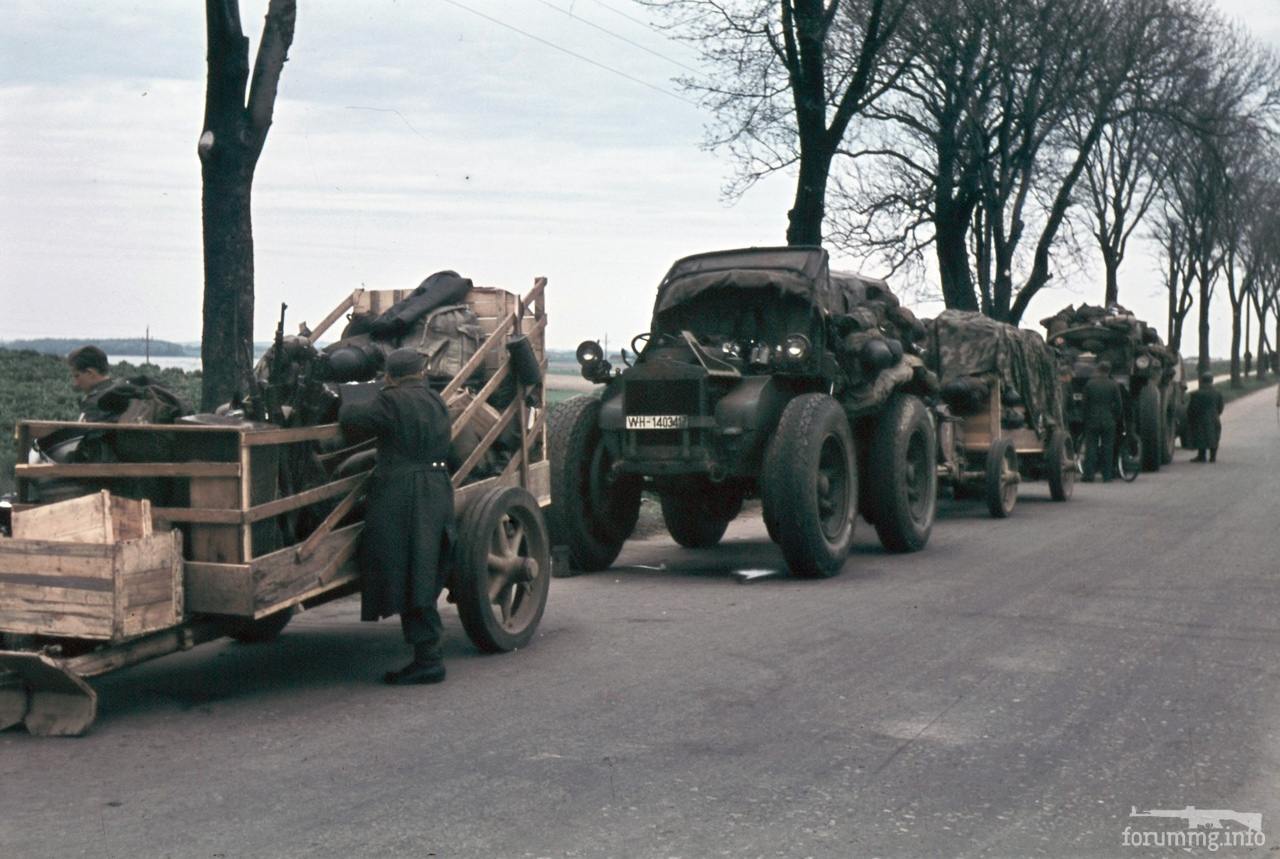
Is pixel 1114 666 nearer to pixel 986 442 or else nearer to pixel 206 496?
pixel 206 496

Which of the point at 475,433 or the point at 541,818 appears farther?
the point at 475,433

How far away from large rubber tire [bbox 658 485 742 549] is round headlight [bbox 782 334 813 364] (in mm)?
1631

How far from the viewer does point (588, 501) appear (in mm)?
12195

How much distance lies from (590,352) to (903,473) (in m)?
2.84

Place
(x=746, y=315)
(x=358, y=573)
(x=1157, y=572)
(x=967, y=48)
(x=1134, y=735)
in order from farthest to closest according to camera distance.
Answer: (x=967, y=48) < (x=746, y=315) < (x=1157, y=572) < (x=358, y=573) < (x=1134, y=735)

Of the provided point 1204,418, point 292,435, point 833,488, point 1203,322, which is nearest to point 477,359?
point 292,435

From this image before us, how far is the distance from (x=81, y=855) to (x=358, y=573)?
9.31ft

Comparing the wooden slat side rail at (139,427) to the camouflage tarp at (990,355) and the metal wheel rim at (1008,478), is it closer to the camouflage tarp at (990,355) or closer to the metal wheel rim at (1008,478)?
the metal wheel rim at (1008,478)

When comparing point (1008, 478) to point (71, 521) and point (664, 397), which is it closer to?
point (664, 397)

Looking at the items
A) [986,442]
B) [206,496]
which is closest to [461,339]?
[206,496]

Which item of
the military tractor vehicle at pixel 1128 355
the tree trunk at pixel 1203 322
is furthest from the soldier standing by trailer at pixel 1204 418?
the tree trunk at pixel 1203 322

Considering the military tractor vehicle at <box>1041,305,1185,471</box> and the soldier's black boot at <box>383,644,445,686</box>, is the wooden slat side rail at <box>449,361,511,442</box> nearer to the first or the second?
the soldier's black boot at <box>383,644,445,686</box>

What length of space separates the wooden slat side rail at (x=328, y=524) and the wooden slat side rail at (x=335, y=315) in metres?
2.03

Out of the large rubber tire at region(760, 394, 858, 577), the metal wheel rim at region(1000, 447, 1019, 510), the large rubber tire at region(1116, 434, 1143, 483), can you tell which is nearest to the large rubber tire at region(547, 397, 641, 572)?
the large rubber tire at region(760, 394, 858, 577)
